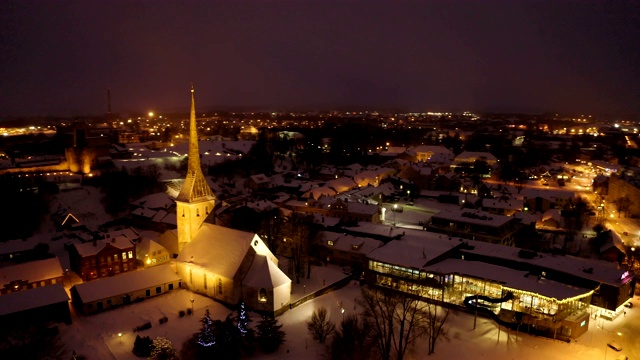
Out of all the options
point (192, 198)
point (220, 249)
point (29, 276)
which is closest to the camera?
point (220, 249)

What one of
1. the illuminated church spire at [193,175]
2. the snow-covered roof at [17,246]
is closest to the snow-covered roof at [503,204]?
the illuminated church spire at [193,175]

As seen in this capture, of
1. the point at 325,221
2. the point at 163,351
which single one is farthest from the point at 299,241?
the point at 163,351

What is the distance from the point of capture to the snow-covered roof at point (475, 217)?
1757 inches

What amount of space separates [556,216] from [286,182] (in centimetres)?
3834

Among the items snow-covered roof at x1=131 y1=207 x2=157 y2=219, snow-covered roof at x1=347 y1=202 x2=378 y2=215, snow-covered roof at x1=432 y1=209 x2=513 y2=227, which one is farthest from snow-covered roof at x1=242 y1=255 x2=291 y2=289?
snow-covered roof at x1=131 y1=207 x2=157 y2=219

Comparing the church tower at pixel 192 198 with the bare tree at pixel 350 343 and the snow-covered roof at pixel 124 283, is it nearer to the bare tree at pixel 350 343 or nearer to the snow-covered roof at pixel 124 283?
the snow-covered roof at pixel 124 283

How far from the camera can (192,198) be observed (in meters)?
34.0

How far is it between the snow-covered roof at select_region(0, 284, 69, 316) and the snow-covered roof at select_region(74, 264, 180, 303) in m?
1.34

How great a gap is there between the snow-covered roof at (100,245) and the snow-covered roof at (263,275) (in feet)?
42.7

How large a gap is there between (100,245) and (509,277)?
1244 inches

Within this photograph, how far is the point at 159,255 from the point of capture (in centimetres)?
3775

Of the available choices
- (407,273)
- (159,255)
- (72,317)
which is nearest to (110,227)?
(159,255)

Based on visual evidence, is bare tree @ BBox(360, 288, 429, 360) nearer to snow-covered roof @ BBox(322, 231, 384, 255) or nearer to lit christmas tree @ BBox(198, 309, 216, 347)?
snow-covered roof @ BBox(322, 231, 384, 255)

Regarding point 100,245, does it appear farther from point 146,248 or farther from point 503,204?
point 503,204
